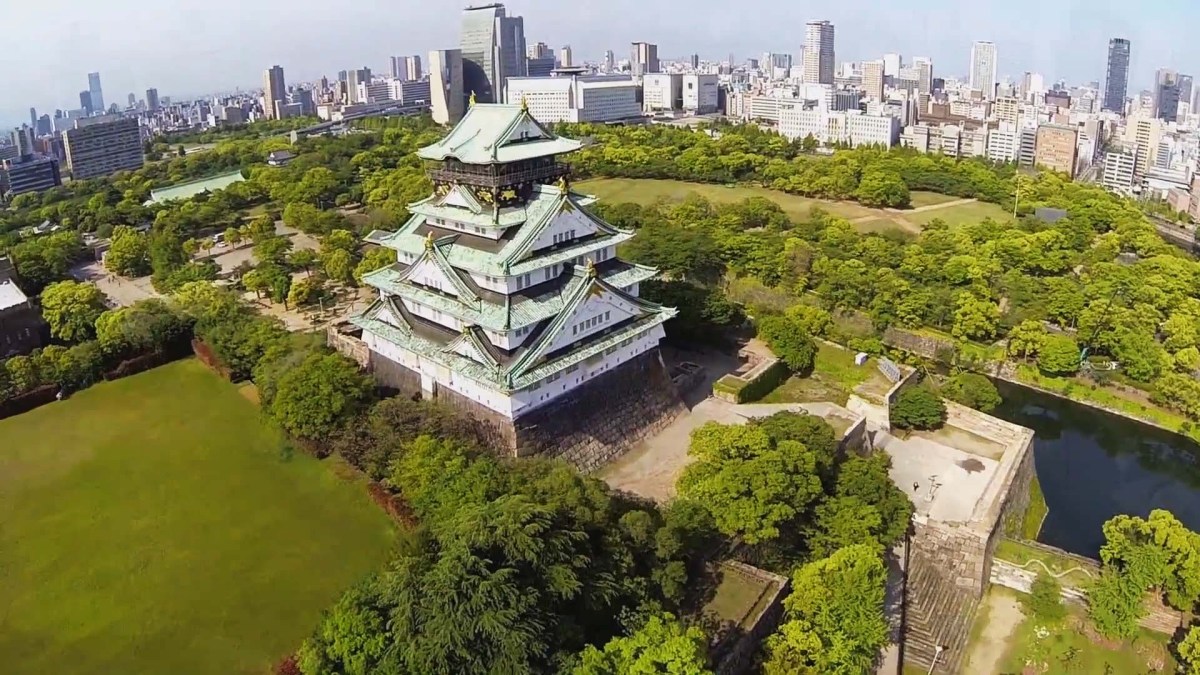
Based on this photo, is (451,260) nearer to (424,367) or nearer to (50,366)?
(424,367)

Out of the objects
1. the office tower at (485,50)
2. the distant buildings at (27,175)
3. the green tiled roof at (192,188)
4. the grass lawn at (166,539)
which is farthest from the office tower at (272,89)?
the grass lawn at (166,539)

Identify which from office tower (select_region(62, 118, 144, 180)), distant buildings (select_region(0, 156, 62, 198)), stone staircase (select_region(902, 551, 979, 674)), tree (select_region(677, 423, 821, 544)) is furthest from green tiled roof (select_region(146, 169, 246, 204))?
stone staircase (select_region(902, 551, 979, 674))

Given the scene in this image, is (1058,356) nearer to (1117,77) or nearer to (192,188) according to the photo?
(192,188)

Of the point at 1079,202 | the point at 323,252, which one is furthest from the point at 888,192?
the point at 323,252

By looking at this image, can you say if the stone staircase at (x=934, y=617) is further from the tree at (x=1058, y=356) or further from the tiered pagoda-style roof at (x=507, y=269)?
the tree at (x=1058, y=356)

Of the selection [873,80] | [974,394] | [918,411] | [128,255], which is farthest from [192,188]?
[873,80]

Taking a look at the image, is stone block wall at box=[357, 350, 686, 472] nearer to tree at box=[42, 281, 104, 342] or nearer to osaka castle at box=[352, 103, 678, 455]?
osaka castle at box=[352, 103, 678, 455]
